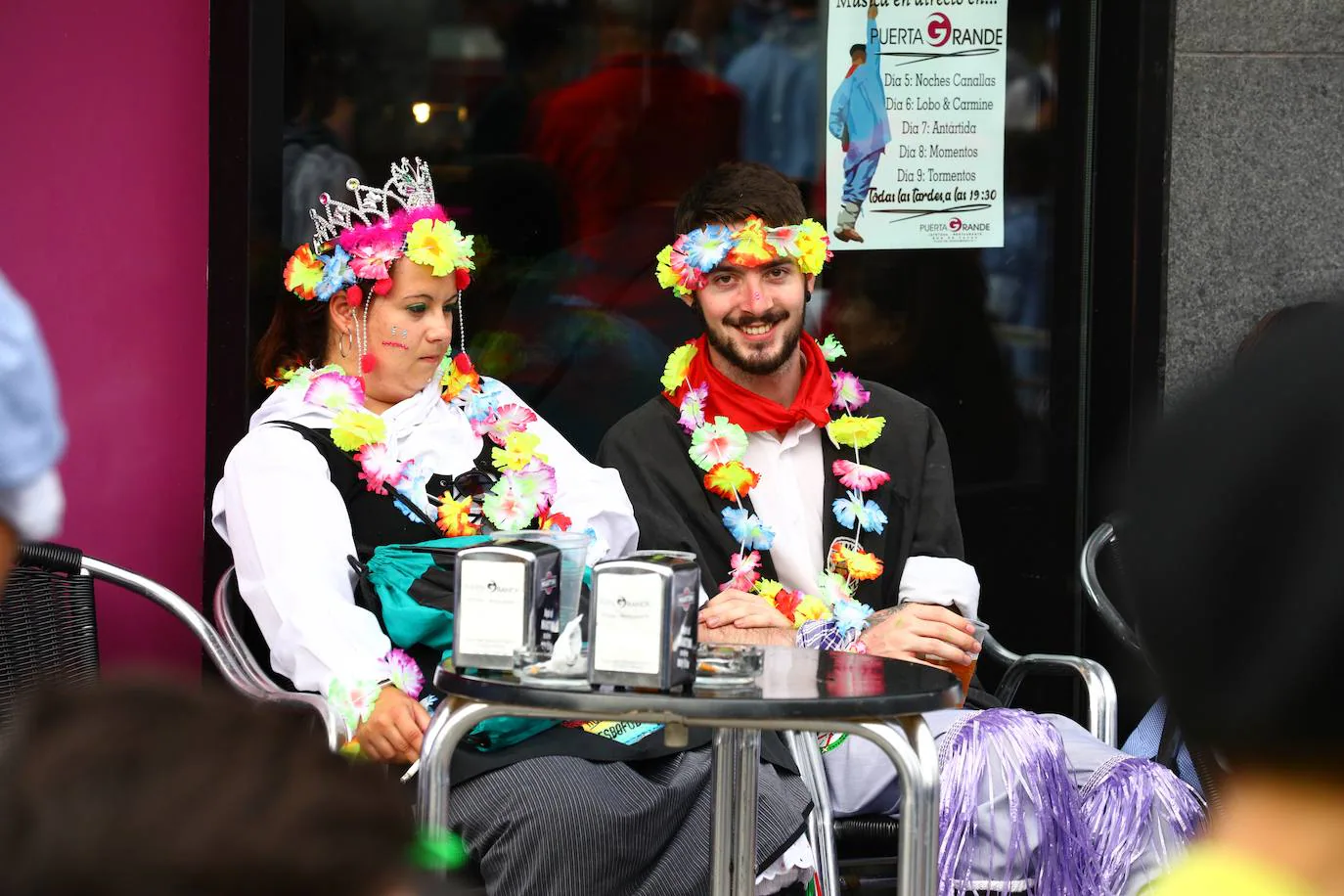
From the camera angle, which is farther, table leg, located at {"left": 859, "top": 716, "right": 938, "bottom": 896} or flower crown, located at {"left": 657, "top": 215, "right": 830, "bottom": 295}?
flower crown, located at {"left": 657, "top": 215, "right": 830, "bottom": 295}

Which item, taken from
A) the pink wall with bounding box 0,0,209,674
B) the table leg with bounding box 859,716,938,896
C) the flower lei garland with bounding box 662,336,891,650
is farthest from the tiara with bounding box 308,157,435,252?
the table leg with bounding box 859,716,938,896

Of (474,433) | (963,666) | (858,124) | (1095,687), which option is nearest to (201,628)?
(474,433)

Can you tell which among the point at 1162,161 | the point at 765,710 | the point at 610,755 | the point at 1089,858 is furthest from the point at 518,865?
the point at 1162,161

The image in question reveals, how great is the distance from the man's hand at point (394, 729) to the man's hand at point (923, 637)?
1.00 meters

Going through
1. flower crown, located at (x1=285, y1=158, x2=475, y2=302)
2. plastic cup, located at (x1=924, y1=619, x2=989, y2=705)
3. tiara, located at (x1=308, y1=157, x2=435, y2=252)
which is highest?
tiara, located at (x1=308, y1=157, x2=435, y2=252)

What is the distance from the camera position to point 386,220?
155 inches

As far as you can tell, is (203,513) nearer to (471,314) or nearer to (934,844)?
(471,314)

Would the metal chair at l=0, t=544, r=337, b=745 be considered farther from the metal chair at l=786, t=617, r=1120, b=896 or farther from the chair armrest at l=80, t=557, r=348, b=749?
the metal chair at l=786, t=617, r=1120, b=896

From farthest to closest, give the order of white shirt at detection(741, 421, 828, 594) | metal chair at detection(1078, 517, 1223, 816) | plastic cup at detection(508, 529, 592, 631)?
white shirt at detection(741, 421, 828, 594) → metal chair at detection(1078, 517, 1223, 816) → plastic cup at detection(508, 529, 592, 631)

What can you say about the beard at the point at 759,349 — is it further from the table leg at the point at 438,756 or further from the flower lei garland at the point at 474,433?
the table leg at the point at 438,756

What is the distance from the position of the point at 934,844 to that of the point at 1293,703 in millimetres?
1582

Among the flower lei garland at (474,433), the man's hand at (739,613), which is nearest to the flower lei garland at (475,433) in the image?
the flower lei garland at (474,433)

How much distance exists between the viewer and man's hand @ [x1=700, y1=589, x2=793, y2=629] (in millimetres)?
3586

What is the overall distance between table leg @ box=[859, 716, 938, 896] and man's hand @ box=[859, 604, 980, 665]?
3.64 ft
